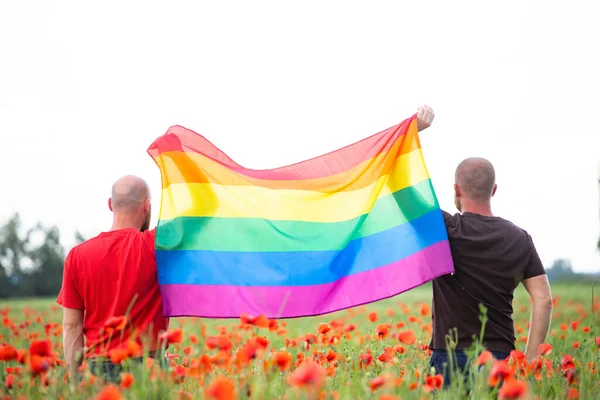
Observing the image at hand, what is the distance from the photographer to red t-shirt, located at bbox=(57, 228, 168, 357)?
422 centimetres

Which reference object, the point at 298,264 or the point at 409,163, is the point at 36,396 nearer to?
the point at 298,264

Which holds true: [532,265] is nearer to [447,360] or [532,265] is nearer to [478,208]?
[478,208]

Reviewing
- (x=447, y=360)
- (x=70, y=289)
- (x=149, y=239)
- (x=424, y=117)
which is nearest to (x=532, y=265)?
(x=447, y=360)

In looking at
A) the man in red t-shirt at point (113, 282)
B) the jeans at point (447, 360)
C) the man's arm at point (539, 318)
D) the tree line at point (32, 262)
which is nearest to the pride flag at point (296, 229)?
the man in red t-shirt at point (113, 282)

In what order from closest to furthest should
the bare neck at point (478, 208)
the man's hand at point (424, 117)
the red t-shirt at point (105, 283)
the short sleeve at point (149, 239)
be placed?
the red t-shirt at point (105, 283) < the short sleeve at point (149, 239) < the bare neck at point (478, 208) < the man's hand at point (424, 117)

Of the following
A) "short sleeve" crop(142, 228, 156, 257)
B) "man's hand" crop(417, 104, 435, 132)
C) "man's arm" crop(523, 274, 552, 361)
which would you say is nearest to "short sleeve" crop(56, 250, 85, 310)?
"short sleeve" crop(142, 228, 156, 257)

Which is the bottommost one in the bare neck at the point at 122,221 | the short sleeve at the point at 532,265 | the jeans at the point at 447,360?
the jeans at the point at 447,360

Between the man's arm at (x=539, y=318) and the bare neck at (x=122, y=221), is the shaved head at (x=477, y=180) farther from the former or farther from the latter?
the bare neck at (x=122, y=221)

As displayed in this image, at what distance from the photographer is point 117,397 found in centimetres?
261

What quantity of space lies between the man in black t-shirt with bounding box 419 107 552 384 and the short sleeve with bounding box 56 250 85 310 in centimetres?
251

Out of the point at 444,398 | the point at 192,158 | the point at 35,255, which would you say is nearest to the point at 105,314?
the point at 192,158

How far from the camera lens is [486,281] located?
176 inches

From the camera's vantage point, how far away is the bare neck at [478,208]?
15.2ft

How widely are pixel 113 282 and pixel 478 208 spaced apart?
263cm
